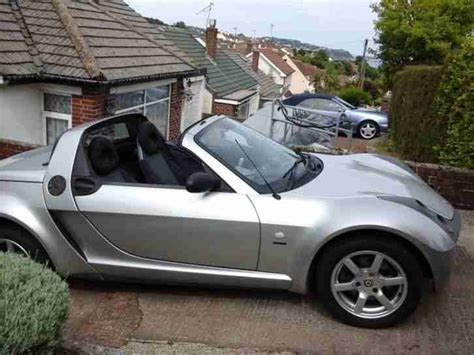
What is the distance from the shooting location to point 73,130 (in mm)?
3898

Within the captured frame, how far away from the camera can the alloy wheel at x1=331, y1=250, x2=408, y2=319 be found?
10.9 feet

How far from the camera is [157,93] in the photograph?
1077cm

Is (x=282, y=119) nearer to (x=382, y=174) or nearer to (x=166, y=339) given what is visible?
(x=382, y=174)

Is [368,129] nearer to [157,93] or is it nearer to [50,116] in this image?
[157,93]

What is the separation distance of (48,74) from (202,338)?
20.0 ft

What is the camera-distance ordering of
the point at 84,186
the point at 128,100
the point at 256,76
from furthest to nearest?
the point at 256,76, the point at 128,100, the point at 84,186

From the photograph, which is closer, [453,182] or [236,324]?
[236,324]

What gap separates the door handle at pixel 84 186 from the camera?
11.8ft

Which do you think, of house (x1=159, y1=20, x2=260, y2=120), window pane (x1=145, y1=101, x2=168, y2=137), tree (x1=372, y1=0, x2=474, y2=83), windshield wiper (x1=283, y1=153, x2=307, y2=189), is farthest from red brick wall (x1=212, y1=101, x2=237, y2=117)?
windshield wiper (x1=283, y1=153, x2=307, y2=189)

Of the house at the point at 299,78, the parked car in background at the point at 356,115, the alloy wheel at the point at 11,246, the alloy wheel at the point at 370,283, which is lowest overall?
the house at the point at 299,78

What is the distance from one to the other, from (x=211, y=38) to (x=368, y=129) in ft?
34.8

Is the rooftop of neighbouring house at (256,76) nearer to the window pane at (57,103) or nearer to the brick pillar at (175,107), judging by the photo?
the brick pillar at (175,107)

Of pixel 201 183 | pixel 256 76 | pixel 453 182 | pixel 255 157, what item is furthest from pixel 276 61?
pixel 201 183

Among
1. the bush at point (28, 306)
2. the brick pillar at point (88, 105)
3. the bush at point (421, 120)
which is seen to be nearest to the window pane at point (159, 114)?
the brick pillar at point (88, 105)
